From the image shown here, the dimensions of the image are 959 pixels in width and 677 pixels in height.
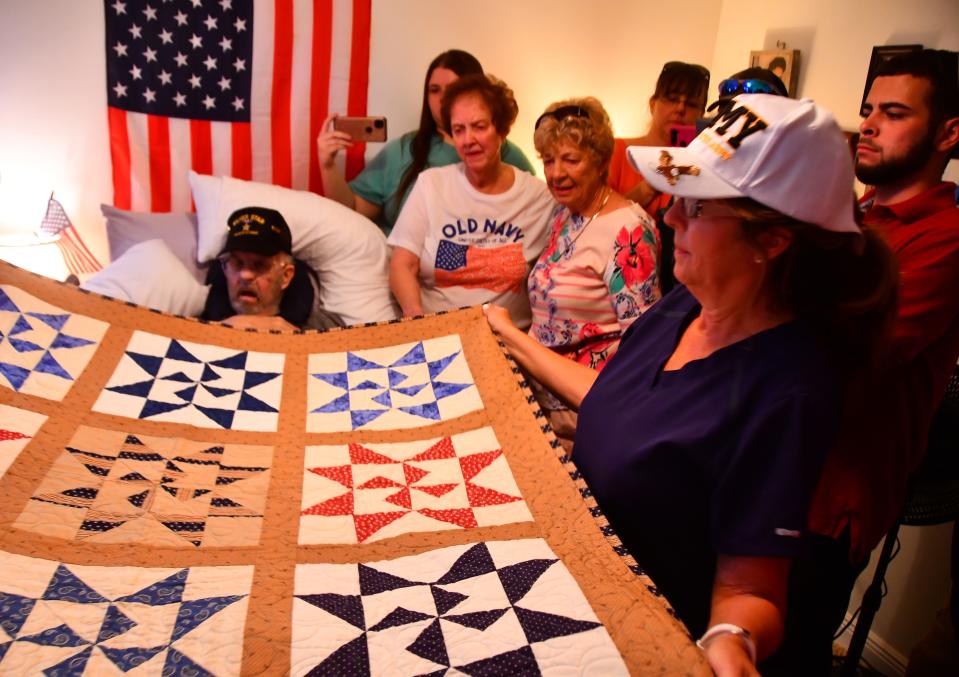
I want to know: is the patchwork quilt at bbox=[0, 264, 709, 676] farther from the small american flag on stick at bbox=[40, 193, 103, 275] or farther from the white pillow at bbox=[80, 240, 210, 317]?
the small american flag on stick at bbox=[40, 193, 103, 275]

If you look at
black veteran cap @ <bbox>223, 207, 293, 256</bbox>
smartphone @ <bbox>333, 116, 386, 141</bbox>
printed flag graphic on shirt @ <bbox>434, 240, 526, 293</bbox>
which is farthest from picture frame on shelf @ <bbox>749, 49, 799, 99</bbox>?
black veteran cap @ <bbox>223, 207, 293, 256</bbox>

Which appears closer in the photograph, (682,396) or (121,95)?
(682,396)

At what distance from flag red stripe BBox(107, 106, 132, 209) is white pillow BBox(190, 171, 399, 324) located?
315 mm

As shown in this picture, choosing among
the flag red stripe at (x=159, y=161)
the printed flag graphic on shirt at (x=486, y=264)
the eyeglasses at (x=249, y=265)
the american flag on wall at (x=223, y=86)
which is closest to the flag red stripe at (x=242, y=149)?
the american flag on wall at (x=223, y=86)

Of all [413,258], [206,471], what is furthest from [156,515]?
[413,258]

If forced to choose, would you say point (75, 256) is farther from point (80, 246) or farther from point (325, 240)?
point (325, 240)

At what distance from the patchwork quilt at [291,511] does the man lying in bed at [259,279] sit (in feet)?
1.21

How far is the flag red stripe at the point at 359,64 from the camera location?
294cm

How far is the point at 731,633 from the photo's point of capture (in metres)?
0.97

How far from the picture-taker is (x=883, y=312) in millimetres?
1034

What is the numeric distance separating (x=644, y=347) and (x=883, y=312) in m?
0.42

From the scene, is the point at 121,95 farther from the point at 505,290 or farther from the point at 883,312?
the point at 883,312

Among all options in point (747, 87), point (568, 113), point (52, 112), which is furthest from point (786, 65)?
point (52, 112)

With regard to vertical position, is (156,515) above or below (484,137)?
below
